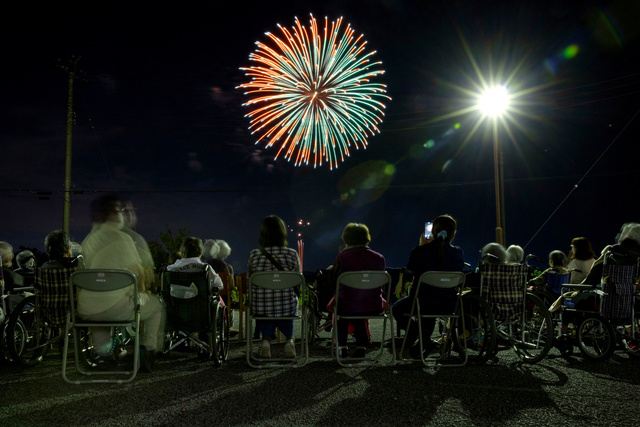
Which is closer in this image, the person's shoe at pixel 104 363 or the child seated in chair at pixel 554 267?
the person's shoe at pixel 104 363

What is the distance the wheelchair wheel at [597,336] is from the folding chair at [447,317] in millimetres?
1531

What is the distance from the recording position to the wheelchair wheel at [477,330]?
5676 mm

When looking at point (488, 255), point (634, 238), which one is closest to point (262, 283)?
point (488, 255)

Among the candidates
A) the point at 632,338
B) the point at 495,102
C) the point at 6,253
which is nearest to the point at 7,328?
the point at 6,253

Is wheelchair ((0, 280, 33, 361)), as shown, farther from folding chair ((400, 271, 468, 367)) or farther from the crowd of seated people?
folding chair ((400, 271, 468, 367))

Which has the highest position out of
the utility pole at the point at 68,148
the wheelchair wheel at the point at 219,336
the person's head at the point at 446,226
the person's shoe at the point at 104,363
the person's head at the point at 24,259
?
the utility pole at the point at 68,148

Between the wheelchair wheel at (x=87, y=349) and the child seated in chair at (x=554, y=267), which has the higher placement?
the child seated in chair at (x=554, y=267)

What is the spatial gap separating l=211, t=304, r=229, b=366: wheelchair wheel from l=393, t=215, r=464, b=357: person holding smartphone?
224cm

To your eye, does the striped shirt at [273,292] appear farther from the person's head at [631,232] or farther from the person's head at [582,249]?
the person's head at [582,249]

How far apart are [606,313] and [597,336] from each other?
0.43 m

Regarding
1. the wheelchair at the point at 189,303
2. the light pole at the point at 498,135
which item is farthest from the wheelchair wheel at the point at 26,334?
the light pole at the point at 498,135

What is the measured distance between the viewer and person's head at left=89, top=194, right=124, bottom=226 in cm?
556

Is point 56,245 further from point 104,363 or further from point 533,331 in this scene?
point 533,331

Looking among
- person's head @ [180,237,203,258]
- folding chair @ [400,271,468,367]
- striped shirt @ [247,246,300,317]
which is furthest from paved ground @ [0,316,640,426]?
person's head @ [180,237,203,258]
